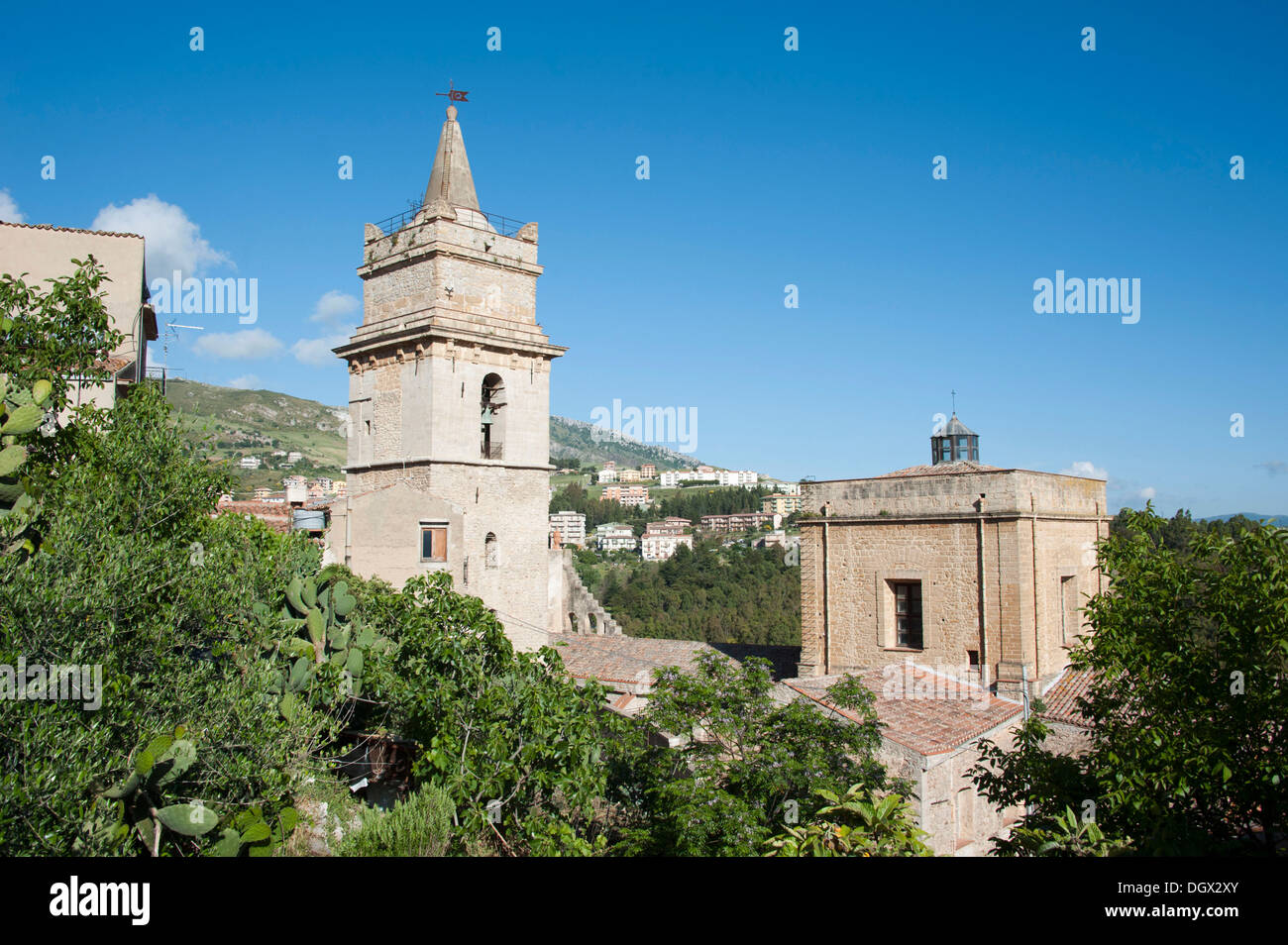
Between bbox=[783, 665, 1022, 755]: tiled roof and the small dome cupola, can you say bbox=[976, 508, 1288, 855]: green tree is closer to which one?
bbox=[783, 665, 1022, 755]: tiled roof

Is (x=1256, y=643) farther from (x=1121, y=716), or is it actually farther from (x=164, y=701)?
(x=164, y=701)

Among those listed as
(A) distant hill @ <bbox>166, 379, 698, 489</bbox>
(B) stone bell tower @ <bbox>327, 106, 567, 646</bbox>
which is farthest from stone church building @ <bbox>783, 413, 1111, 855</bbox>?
(A) distant hill @ <bbox>166, 379, 698, 489</bbox>

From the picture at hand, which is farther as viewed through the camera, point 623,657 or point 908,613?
point 623,657

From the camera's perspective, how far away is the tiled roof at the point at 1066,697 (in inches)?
692

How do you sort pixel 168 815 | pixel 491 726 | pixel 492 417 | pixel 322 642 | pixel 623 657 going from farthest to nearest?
pixel 492 417 < pixel 623 657 < pixel 322 642 < pixel 491 726 < pixel 168 815

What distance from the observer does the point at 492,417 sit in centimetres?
2411

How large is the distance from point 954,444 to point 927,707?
10149mm

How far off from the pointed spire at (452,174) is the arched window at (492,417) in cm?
466

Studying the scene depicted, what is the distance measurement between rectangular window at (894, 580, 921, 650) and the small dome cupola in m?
5.91

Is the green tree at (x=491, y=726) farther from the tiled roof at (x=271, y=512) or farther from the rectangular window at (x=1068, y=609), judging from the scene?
the tiled roof at (x=271, y=512)

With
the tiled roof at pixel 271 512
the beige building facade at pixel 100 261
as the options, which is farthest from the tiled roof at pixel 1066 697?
the beige building facade at pixel 100 261

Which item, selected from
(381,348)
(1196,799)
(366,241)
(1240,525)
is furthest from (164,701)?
(366,241)

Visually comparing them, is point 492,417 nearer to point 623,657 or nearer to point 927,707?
point 623,657

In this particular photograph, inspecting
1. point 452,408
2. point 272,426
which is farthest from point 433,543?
point 272,426
